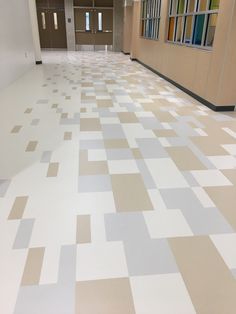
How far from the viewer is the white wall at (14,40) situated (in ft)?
20.5

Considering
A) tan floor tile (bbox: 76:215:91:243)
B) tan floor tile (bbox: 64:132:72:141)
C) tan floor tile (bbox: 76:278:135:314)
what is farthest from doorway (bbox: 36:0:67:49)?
tan floor tile (bbox: 76:278:135:314)

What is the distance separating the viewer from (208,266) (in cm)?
170

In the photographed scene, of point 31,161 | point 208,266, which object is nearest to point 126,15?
point 31,161

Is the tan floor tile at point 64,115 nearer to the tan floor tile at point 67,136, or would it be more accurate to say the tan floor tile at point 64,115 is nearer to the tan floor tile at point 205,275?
the tan floor tile at point 67,136

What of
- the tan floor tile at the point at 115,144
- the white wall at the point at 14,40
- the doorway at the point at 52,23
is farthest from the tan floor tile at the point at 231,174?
the doorway at the point at 52,23

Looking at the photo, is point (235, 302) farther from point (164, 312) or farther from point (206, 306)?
point (164, 312)

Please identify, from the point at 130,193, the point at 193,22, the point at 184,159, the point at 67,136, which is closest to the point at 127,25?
the point at 193,22

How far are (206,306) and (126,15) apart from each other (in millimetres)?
14803

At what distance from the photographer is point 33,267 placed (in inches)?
65.2

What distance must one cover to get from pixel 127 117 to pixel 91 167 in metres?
1.88

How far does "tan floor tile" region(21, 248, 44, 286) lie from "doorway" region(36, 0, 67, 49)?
56.2 ft

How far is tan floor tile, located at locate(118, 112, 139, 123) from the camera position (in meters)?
4.30

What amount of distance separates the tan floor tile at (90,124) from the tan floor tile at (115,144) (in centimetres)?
51

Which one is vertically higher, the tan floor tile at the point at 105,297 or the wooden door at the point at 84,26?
the wooden door at the point at 84,26
